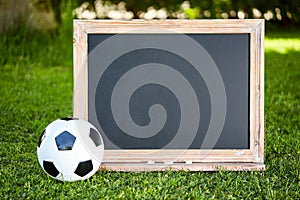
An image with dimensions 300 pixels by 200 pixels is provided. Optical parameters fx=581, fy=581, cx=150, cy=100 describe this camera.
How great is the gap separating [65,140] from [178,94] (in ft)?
2.03

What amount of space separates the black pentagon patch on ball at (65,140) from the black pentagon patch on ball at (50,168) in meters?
0.09

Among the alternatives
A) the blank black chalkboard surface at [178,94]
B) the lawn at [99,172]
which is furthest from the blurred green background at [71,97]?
the blank black chalkboard surface at [178,94]

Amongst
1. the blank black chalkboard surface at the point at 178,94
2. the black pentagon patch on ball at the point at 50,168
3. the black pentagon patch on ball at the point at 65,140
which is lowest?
the black pentagon patch on ball at the point at 50,168

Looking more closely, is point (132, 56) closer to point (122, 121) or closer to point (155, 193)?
point (122, 121)

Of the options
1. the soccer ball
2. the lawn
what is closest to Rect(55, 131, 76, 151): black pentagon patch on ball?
the soccer ball

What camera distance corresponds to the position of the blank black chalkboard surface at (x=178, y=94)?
2.84 m

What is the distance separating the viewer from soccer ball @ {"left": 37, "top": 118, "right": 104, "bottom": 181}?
8.52ft

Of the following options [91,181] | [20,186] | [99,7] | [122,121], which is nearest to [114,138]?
[122,121]

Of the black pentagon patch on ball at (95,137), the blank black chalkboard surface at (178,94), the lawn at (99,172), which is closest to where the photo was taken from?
the lawn at (99,172)

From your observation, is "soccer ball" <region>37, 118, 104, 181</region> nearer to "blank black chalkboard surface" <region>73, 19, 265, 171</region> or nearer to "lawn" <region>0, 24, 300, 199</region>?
"lawn" <region>0, 24, 300, 199</region>

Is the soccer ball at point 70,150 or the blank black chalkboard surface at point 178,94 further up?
the blank black chalkboard surface at point 178,94

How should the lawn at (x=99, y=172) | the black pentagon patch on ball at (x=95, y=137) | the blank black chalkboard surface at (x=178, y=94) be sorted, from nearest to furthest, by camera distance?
the lawn at (x=99, y=172)
the black pentagon patch on ball at (x=95, y=137)
the blank black chalkboard surface at (x=178, y=94)

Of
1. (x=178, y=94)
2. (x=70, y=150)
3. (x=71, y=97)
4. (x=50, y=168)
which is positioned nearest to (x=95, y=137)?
(x=70, y=150)

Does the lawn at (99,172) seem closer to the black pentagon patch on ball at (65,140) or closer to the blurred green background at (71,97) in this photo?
the blurred green background at (71,97)
